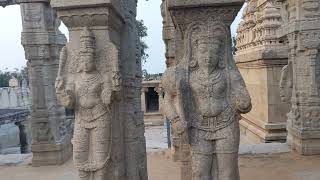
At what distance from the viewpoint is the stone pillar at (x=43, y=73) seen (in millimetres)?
7230

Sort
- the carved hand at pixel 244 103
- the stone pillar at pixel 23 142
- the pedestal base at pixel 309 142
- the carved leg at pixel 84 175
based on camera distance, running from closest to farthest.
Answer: the carved hand at pixel 244 103, the carved leg at pixel 84 175, the pedestal base at pixel 309 142, the stone pillar at pixel 23 142

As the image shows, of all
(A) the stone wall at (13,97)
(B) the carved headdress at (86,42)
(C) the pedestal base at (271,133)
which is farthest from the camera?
(A) the stone wall at (13,97)

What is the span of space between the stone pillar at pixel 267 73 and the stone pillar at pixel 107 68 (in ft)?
18.6

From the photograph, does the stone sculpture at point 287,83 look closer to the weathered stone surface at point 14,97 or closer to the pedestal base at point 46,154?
the pedestal base at point 46,154

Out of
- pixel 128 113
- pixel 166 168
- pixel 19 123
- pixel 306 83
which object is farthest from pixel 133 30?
pixel 19 123

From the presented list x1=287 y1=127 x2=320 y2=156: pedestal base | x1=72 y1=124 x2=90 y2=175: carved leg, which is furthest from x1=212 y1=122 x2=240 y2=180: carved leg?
x1=287 y1=127 x2=320 y2=156: pedestal base

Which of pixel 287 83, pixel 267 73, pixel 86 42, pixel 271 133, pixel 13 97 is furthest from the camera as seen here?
pixel 13 97

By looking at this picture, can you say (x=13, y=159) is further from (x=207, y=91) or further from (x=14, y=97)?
(x=14, y=97)

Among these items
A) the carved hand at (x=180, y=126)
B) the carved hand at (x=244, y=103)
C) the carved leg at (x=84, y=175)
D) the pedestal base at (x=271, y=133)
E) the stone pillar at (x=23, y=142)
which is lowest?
the stone pillar at (x=23, y=142)

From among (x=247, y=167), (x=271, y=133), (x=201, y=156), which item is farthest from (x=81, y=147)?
(x=271, y=133)

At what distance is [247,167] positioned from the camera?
6.62 m

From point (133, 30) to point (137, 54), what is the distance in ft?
1.01

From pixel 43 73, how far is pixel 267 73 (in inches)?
210

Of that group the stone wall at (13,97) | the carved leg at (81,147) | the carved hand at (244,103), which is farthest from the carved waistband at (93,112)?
the stone wall at (13,97)
